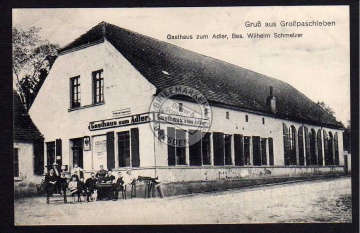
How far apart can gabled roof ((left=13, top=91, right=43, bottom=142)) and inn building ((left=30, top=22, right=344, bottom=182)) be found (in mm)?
181

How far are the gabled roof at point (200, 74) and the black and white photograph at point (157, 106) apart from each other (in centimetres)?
4

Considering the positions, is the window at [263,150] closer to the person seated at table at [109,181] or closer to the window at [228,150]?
the window at [228,150]

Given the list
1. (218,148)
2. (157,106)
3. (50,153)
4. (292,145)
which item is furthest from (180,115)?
(292,145)

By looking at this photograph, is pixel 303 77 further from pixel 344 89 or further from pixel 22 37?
pixel 22 37

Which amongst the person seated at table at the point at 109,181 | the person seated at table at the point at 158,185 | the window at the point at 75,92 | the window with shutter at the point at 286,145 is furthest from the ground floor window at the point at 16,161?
the window with shutter at the point at 286,145

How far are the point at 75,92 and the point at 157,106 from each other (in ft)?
6.92

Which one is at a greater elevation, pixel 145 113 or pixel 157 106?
pixel 157 106

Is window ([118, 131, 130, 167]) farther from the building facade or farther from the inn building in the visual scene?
the building facade

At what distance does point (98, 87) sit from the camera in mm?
13977

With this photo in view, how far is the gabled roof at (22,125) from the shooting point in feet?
44.2

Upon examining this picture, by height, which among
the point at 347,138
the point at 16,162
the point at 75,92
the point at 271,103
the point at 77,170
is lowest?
the point at 77,170

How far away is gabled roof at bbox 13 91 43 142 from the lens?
13477 millimetres

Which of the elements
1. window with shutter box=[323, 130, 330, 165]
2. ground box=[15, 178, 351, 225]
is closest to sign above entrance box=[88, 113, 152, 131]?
ground box=[15, 178, 351, 225]

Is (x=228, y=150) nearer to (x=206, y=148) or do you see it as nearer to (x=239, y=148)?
(x=239, y=148)
